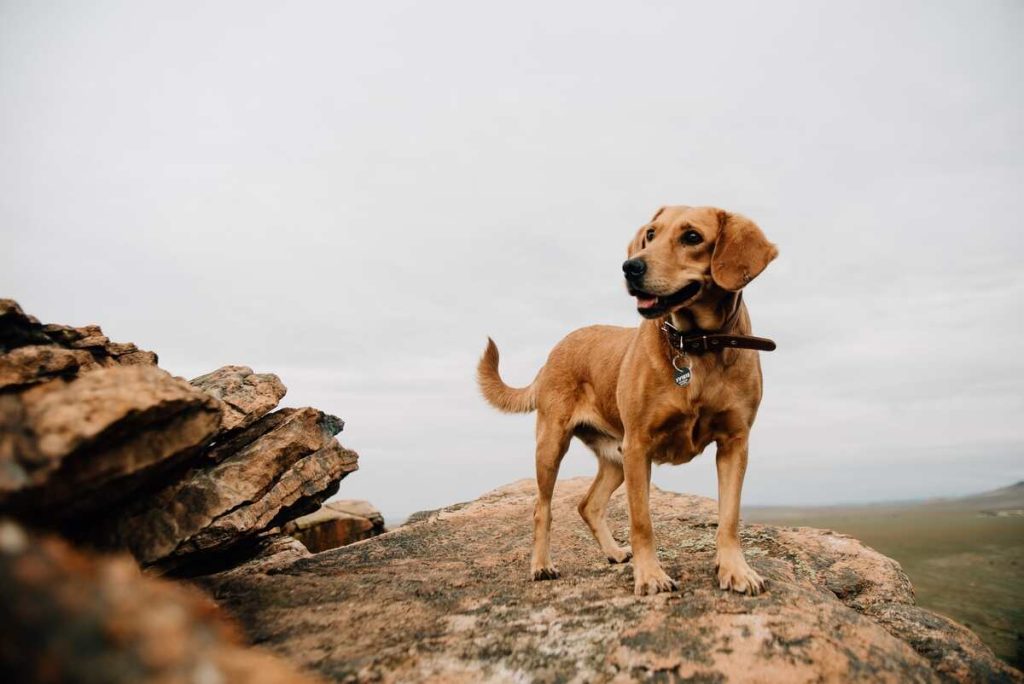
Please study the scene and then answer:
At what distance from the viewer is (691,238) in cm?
459

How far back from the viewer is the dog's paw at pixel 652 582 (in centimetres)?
392

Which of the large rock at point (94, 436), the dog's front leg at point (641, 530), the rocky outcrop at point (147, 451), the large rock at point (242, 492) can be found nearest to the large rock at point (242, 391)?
the rocky outcrop at point (147, 451)

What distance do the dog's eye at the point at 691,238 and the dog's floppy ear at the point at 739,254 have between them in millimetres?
137

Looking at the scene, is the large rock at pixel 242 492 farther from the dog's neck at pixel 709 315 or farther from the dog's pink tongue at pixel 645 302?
the dog's neck at pixel 709 315

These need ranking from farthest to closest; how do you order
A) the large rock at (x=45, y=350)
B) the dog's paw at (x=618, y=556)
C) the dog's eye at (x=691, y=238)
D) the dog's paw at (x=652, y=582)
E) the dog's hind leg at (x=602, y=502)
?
the dog's hind leg at (x=602, y=502)
the dog's paw at (x=618, y=556)
the dog's eye at (x=691, y=238)
the dog's paw at (x=652, y=582)
the large rock at (x=45, y=350)

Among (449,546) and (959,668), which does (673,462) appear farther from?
(449,546)

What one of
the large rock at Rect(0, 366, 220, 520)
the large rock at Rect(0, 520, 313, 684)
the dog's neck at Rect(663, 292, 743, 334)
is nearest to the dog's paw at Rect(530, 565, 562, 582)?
the dog's neck at Rect(663, 292, 743, 334)

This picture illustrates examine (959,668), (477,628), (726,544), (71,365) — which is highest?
(71,365)

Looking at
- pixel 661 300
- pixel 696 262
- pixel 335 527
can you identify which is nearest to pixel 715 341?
pixel 661 300

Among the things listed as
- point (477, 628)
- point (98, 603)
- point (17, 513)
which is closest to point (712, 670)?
point (477, 628)

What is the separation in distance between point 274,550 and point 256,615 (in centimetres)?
263

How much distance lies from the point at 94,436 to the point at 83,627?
4.59 ft

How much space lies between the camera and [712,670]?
9.27 feet

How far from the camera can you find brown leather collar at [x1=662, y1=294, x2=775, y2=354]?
4234mm
